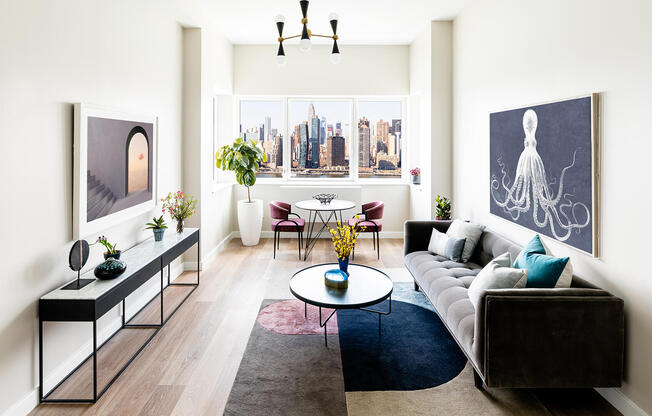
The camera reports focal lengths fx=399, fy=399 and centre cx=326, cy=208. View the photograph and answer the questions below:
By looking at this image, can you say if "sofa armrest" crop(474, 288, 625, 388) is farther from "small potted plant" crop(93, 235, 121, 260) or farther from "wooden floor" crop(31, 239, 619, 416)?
"small potted plant" crop(93, 235, 121, 260)

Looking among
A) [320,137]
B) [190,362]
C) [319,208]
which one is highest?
[320,137]

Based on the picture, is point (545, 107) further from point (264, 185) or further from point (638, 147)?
point (264, 185)

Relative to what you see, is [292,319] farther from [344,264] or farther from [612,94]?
[612,94]

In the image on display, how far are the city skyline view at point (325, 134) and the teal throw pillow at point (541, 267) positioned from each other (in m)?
4.41

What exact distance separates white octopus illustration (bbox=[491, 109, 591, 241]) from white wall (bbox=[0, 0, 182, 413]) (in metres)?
3.29

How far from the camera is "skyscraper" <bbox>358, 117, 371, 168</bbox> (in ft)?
22.6

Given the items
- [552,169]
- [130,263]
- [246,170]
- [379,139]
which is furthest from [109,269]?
[379,139]

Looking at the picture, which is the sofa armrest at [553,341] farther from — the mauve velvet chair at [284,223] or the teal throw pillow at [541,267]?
the mauve velvet chair at [284,223]

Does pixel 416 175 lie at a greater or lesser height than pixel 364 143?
lesser

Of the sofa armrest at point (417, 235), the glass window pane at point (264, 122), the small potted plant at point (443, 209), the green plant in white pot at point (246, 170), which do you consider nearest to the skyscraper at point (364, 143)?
the glass window pane at point (264, 122)

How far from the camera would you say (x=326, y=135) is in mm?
6930

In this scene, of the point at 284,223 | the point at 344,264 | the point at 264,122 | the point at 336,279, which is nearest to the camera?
the point at 336,279

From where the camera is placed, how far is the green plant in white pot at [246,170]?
5844 millimetres

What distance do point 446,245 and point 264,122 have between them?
13.8 feet
